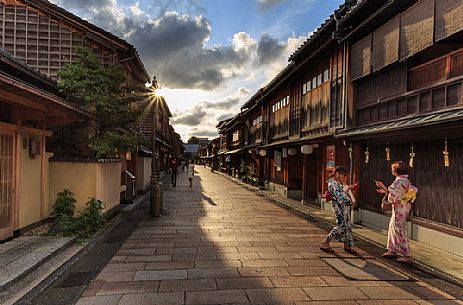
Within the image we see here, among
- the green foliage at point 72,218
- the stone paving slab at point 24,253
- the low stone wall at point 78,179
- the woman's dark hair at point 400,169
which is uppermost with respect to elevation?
the woman's dark hair at point 400,169

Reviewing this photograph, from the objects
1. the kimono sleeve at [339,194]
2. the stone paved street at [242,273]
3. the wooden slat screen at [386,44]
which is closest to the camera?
the stone paved street at [242,273]

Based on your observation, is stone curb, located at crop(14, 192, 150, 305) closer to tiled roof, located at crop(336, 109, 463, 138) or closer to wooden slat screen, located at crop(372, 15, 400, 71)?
tiled roof, located at crop(336, 109, 463, 138)

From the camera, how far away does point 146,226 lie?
10.4m

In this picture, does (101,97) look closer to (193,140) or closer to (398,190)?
(398,190)

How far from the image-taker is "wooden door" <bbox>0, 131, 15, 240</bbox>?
759 cm

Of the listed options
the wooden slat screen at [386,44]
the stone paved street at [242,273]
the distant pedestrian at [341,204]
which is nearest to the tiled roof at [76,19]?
the stone paved street at [242,273]

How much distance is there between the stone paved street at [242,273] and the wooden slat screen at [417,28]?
536 cm

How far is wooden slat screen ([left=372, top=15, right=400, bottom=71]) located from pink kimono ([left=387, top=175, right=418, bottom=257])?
4071mm

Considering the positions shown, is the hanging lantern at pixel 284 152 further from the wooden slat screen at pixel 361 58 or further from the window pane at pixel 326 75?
the wooden slat screen at pixel 361 58

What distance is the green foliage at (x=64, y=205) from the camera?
30.7ft

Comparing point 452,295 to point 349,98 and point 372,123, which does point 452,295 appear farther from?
point 349,98

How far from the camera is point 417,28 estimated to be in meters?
8.29

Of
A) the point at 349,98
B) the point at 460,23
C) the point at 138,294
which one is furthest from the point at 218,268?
the point at 349,98

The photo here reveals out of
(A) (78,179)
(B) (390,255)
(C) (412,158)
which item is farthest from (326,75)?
(A) (78,179)
